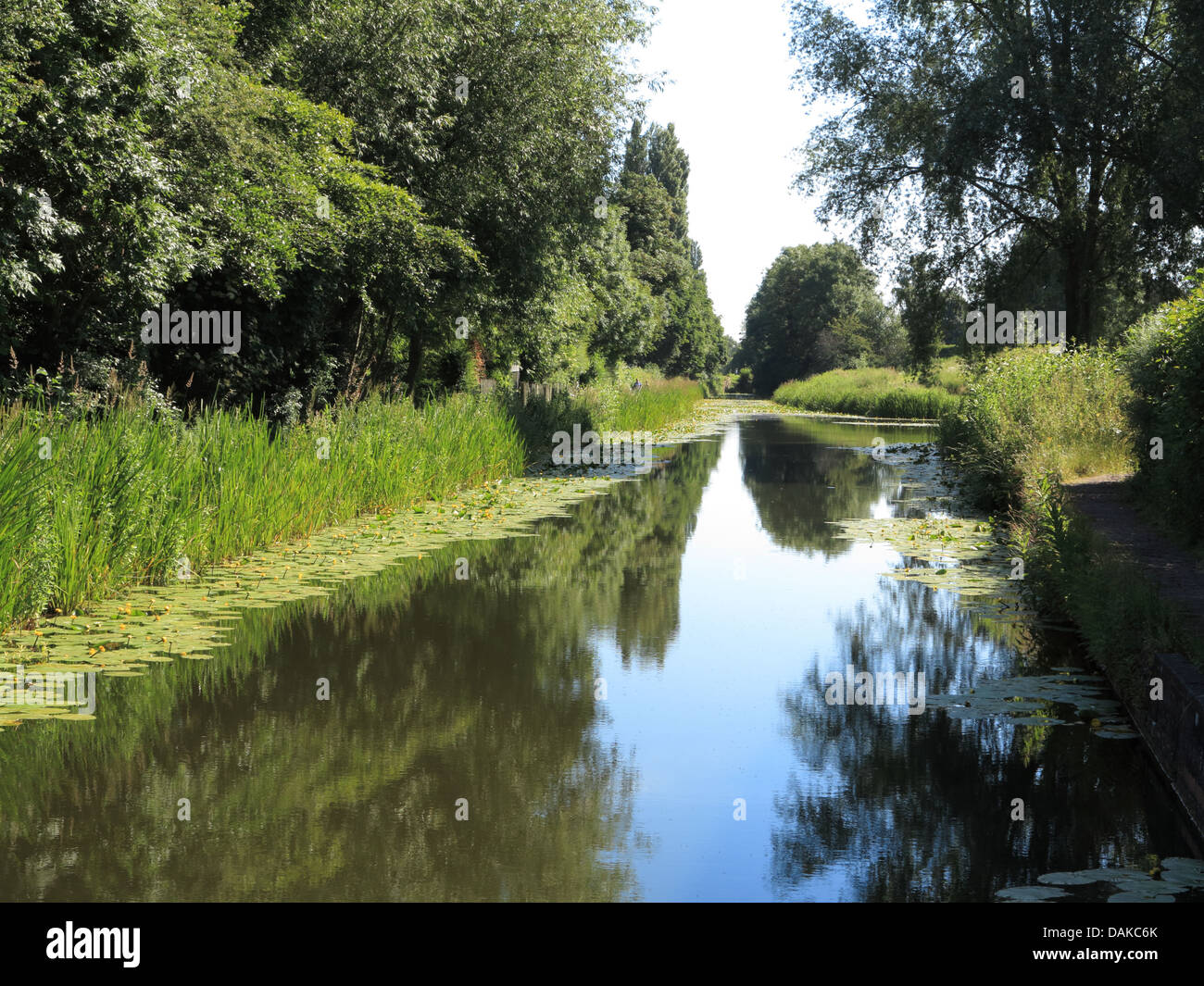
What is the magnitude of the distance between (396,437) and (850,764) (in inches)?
449

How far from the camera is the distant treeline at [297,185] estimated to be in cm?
1080

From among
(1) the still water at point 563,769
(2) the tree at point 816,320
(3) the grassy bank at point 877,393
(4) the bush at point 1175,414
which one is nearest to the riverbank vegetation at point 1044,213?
(4) the bush at point 1175,414

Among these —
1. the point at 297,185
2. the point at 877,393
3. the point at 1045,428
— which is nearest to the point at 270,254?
the point at 297,185

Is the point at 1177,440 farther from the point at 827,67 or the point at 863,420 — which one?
the point at 863,420

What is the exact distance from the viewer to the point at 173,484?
1007cm

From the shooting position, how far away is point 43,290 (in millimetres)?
12008

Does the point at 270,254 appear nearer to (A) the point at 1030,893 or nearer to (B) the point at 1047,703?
(B) the point at 1047,703

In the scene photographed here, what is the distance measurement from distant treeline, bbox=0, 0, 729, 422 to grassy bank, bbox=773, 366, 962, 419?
29.0m

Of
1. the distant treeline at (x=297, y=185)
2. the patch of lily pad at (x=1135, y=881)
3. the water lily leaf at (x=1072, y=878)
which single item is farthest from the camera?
the distant treeline at (x=297, y=185)

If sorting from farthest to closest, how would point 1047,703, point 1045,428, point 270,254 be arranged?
1. point 1045,428
2. point 270,254
3. point 1047,703

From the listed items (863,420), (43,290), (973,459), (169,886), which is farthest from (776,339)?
(169,886)

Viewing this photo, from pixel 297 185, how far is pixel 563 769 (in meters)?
10.7

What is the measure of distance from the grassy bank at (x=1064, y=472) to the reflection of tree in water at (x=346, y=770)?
3.17 metres

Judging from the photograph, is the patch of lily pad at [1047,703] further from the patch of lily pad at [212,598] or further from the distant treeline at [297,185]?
the distant treeline at [297,185]
